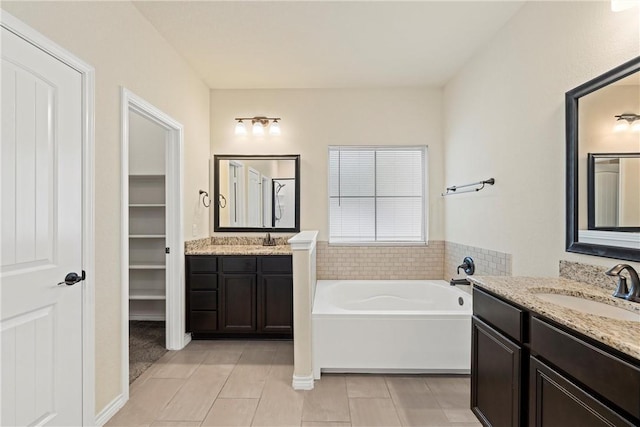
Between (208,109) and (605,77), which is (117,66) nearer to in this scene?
(208,109)

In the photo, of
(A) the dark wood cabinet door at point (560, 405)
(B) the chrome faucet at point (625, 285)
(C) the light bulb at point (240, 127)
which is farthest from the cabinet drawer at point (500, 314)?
(C) the light bulb at point (240, 127)

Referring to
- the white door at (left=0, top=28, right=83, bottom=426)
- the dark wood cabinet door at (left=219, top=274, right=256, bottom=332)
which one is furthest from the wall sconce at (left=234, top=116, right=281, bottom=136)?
the white door at (left=0, top=28, right=83, bottom=426)

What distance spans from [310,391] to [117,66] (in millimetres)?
2576

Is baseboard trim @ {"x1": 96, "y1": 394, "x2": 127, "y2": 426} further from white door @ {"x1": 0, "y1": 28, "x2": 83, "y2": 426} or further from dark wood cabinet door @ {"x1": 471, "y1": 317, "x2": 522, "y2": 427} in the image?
dark wood cabinet door @ {"x1": 471, "y1": 317, "x2": 522, "y2": 427}

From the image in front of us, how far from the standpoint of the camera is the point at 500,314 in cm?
163

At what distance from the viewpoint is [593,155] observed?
1769 millimetres

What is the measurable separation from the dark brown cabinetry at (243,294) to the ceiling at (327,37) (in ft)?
6.23

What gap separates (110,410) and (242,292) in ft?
4.78

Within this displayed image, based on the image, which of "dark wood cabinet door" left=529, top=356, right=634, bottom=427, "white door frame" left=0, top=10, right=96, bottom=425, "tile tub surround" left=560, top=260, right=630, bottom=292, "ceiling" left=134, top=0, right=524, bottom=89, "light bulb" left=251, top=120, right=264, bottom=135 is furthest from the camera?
"light bulb" left=251, top=120, right=264, bottom=135

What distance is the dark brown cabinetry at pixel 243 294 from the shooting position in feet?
11.2

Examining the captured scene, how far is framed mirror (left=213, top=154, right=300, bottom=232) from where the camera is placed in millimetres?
4008

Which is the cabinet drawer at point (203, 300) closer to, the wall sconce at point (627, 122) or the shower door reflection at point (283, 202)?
the shower door reflection at point (283, 202)

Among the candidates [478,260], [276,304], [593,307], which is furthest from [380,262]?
[593,307]

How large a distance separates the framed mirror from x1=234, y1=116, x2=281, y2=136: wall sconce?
0.28 m
